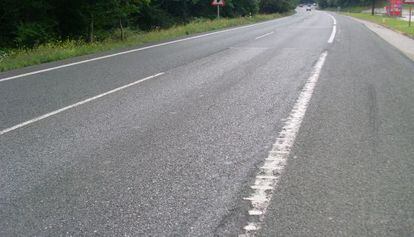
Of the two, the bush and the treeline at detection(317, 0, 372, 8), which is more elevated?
the bush

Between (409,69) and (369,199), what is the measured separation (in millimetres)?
8651

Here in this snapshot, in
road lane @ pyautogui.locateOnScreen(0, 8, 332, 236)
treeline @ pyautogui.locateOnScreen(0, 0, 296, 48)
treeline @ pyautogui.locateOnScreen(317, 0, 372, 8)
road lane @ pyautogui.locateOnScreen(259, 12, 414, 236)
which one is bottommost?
treeline @ pyautogui.locateOnScreen(317, 0, 372, 8)

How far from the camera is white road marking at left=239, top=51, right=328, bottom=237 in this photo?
3771 millimetres

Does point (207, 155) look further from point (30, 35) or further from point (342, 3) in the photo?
point (342, 3)

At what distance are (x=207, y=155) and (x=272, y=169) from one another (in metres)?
0.79

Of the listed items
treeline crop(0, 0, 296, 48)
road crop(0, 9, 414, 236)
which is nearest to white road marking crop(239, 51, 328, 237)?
road crop(0, 9, 414, 236)

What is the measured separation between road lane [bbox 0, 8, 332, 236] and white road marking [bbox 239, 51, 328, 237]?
0.36 ft

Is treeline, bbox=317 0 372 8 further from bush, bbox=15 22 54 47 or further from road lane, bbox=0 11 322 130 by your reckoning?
road lane, bbox=0 11 322 130

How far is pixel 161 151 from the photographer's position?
17.7ft

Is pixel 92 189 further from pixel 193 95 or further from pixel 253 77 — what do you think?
pixel 253 77

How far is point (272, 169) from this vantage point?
189 inches

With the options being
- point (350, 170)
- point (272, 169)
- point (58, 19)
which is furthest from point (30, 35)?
point (350, 170)

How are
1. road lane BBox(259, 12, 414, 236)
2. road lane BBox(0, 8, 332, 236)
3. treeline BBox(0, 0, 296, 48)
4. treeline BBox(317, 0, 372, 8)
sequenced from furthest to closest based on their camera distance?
treeline BBox(317, 0, 372, 8) < treeline BBox(0, 0, 296, 48) < road lane BBox(0, 8, 332, 236) < road lane BBox(259, 12, 414, 236)

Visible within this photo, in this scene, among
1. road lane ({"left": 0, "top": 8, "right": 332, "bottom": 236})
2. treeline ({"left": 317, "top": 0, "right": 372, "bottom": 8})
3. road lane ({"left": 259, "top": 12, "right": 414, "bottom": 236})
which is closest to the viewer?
road lane ({"left": 259, "top": 12, "right": 414, "bottom": 236})
